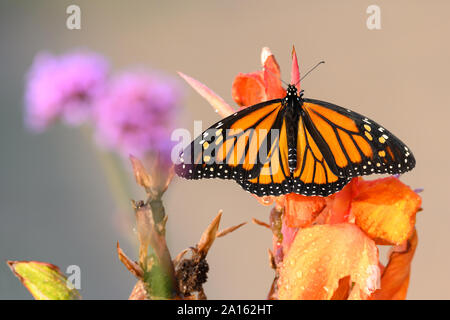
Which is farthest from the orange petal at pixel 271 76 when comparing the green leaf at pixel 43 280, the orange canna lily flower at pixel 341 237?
the green leaf at pixel 43 280

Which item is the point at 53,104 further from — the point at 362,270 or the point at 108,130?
the point at 362,270

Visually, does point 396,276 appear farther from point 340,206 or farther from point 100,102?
point 100,102

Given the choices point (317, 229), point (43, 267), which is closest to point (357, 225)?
point (317, 229)

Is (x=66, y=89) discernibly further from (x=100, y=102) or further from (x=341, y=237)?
(x=341, y=237)

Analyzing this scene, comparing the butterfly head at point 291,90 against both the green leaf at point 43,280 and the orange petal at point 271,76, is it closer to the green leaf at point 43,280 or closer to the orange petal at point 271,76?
the orange petal at point 271,76

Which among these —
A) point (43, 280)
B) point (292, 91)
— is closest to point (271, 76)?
point (292, 91)

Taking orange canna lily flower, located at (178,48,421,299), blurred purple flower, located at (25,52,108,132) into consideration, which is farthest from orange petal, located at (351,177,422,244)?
blurred purple flower, located at (25,52,108,132)
